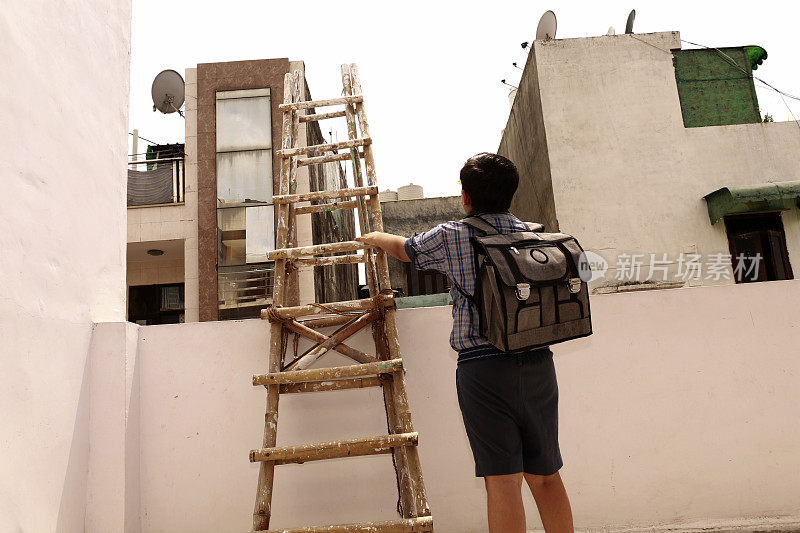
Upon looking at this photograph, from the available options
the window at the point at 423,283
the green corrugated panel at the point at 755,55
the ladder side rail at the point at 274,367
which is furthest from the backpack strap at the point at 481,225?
the window at the point at 423,283

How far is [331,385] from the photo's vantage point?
101 inches

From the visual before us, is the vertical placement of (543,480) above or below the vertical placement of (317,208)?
below

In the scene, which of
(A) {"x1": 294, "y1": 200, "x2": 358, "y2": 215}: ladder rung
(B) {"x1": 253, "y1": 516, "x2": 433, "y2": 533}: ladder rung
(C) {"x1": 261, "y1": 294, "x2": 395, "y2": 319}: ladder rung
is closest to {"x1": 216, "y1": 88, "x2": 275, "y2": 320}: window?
(A) {"x1": 294, "y1": 200, "x2": 358, "y2": 215}: ladder rung

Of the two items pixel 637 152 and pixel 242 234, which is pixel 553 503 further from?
pixel 242 234

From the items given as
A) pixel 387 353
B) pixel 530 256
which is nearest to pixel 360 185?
pixel 387 353

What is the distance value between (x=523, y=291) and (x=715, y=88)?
10721 mm

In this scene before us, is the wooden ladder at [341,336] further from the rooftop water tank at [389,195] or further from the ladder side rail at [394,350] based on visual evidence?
the rooftop water tank at [389,195]

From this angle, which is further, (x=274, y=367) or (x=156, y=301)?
(x=156, y=301)

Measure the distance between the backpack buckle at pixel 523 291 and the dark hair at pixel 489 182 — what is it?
358 mm

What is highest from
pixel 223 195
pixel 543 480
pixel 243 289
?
pixel 223 195

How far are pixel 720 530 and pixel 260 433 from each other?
2.32 metres

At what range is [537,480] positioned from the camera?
1.96 metres

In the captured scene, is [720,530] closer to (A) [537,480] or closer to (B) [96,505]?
(A) [537,480]

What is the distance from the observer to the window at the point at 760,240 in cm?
1007
